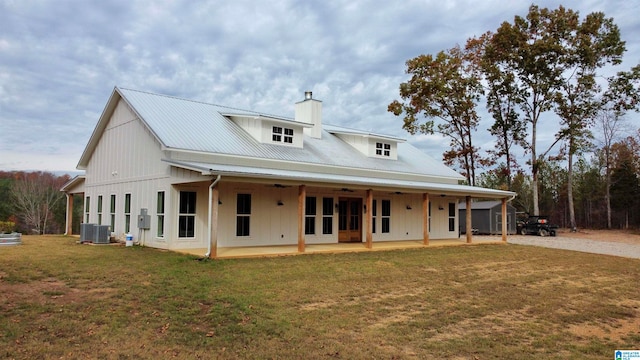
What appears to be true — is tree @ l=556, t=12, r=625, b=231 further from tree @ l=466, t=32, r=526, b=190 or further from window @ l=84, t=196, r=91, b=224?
window @ l=84, t=196, r=91, b=224

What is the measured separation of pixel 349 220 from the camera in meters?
18.0

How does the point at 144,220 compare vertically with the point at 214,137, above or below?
below

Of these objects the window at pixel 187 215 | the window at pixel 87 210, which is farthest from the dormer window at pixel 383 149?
the window at pixel 87 210

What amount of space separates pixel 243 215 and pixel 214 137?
3062mm

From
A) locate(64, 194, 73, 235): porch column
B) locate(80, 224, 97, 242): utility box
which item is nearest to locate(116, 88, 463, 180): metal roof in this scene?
locate(80, 224, 97, 242): utility box

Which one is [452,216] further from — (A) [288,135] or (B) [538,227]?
(A) [288,135]

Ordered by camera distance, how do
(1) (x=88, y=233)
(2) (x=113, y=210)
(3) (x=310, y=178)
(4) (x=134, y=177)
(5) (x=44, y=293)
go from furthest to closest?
(2) (x=113, y=210), (1) (x=88, y=233), (4) (x=134, y=177), (3) (x=310, y=178), (5) (x=44, y=293)

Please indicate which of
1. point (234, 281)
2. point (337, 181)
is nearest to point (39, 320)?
point (234, 281)

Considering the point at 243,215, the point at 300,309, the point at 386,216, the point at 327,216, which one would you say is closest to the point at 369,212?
the point at 327,216

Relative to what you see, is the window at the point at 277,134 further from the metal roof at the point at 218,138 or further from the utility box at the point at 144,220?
the utility box at the point at 144,220

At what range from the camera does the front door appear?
1772 centimetres

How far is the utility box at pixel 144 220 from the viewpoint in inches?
578

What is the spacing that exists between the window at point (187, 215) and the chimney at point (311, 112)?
7.98 metres

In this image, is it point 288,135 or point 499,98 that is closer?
point 288,135
